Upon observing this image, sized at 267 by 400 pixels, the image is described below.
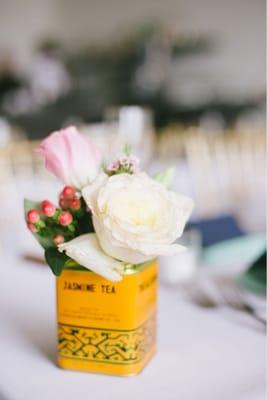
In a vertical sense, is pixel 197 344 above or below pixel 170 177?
below

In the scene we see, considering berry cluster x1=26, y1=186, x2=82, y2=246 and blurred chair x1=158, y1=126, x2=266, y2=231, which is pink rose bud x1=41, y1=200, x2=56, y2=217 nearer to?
berry cluster x1=26, y1=186, x2=82, y2=246

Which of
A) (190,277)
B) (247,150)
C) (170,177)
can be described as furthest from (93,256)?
(247,150)

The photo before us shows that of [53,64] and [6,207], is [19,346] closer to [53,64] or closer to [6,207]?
[6,207]

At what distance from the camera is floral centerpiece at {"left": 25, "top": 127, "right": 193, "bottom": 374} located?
569 mm

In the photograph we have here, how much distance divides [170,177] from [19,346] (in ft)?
0.87

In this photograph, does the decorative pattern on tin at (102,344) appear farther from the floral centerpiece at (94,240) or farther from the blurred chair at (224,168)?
the blurred chair at (224,168)

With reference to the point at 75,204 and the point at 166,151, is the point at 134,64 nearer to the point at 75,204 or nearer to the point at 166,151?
the point at 166,151

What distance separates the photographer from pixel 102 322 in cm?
61

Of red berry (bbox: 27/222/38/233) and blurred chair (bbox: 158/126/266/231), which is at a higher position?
red berry (bbox: 27/222/38/233)

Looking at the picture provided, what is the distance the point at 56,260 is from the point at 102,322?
0.08 m

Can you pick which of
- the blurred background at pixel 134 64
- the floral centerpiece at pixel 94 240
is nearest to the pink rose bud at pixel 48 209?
the floral centerpiece at pixel 94 240

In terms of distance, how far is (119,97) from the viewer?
209 inches

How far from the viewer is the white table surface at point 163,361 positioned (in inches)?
22.7

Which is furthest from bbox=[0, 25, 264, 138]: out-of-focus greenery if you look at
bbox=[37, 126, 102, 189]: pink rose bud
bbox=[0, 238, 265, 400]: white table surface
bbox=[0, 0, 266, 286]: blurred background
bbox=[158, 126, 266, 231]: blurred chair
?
bbox=[37, 126, 102, 189]: pink rose bud
